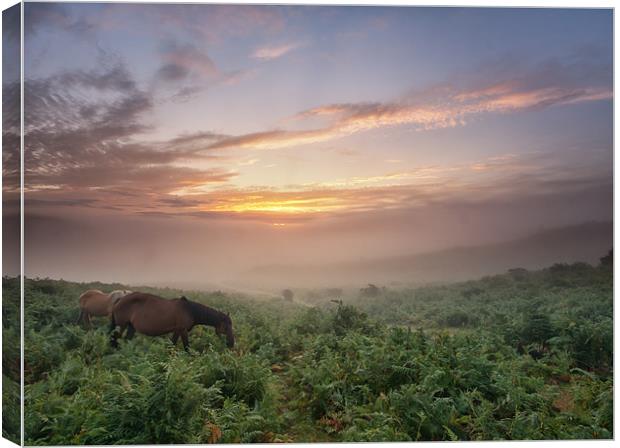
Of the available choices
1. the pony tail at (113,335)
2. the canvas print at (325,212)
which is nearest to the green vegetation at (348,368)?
the canvas print at (325,212)

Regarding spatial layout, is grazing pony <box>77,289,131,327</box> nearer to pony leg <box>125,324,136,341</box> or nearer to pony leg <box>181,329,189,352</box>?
pony leg <box>125,324,136,341</box>

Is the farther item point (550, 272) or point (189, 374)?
point (550, 272)

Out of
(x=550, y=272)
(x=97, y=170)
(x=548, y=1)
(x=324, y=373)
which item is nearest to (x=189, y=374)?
(x=324, y=373)

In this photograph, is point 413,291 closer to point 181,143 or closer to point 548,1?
point 181,143

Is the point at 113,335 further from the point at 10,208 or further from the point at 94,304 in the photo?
the point at 10,208

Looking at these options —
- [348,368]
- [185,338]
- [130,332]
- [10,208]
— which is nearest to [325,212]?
[348,368]

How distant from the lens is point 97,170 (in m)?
6.63

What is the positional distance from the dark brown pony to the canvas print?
0.02m

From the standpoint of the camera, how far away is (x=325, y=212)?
272 inches

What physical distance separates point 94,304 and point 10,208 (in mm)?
1347

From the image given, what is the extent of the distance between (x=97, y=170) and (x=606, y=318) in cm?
601

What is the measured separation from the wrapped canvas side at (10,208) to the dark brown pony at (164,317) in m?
1.09

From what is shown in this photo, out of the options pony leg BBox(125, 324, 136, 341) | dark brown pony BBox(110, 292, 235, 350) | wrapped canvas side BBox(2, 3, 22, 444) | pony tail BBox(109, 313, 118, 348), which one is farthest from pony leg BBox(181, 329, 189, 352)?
wrapped canvas side BBox(2, 3, 22, 444)

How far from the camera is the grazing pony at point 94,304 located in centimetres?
660
